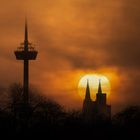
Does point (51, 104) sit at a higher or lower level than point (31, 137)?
higher

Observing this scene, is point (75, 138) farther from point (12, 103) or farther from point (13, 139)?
point (12, 103)

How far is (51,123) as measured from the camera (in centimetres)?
12494

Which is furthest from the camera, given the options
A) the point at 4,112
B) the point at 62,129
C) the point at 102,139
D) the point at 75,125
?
the point at 4,112

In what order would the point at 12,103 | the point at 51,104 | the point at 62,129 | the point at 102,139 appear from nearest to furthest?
the point at 102,139 < the point at 62,129 < the point at 12,103 < the point at 51,104

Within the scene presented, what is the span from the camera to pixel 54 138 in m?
97.9

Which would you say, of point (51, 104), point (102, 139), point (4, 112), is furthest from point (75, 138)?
point (51, 104)

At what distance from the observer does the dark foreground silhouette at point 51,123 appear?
104 m

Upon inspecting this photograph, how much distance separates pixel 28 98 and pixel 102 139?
7397 cm

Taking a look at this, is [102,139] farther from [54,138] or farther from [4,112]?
[4,112]

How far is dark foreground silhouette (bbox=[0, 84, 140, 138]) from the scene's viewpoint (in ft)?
340

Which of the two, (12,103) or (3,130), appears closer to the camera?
(3,130)

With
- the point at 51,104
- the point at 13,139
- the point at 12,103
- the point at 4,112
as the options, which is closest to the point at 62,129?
the point at 13,139

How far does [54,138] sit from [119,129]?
15.7 meters

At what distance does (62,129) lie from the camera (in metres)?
107
